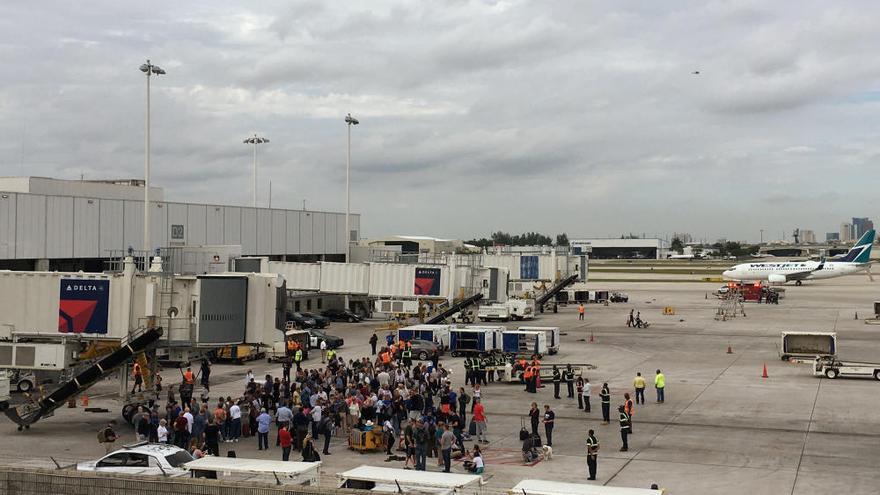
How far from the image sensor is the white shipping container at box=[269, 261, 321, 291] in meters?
66.9

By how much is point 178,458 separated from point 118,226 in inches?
1535

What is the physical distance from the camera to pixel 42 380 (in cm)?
3516

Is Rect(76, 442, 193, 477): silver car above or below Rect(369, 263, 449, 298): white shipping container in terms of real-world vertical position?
below

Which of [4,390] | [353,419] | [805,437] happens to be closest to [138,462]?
[353,419]

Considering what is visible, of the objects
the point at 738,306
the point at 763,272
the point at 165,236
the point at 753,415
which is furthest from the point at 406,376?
the point at 763,272

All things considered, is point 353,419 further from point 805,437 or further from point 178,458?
point 805,437

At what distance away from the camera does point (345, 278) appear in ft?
214

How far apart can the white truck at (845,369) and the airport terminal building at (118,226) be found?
3126cm

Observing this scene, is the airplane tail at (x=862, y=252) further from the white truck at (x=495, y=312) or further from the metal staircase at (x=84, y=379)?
the metal staircase at (x=84, y=379)

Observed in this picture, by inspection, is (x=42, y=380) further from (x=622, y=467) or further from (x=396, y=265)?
(x=396, y=265)

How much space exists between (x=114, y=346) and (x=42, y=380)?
8.36 metres

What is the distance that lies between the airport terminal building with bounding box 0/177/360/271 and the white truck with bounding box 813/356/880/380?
103 ft

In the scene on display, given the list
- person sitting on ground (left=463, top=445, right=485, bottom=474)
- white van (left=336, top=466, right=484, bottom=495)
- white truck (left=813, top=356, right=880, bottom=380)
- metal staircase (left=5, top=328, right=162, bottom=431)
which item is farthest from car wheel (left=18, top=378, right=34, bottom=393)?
white truck (left=813, top=356, right=880, bottom=380)

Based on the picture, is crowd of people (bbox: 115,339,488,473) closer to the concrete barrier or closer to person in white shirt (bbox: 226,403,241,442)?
person in white shirt (bbox: 226,403,241,442)
